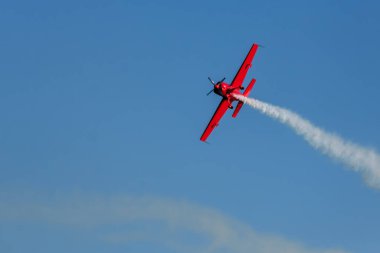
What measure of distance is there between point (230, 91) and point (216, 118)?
857 centimetres

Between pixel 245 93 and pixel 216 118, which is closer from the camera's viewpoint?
pixel 245 93

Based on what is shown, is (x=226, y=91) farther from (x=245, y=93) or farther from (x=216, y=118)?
(x=216, y=118)

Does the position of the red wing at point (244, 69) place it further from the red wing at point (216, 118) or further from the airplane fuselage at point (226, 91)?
the red wing at point (216, 118)

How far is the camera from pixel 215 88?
115 meters

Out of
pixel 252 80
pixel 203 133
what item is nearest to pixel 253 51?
pixel 252 80

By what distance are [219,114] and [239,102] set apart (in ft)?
22.6

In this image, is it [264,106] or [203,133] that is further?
[203,133]

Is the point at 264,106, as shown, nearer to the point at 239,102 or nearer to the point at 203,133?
the point at 239,102

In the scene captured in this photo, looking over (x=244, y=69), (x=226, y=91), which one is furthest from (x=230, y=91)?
(x=244, y=69)

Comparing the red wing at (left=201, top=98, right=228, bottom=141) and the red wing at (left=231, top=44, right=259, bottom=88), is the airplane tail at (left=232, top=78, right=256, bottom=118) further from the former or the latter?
the red wing at (left=201, top=98, right=228, bottom=141)

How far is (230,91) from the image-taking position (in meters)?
116

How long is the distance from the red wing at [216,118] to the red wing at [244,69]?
13.3 ft

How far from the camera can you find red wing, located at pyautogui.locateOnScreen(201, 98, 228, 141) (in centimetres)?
12062

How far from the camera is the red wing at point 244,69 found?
119 metres
